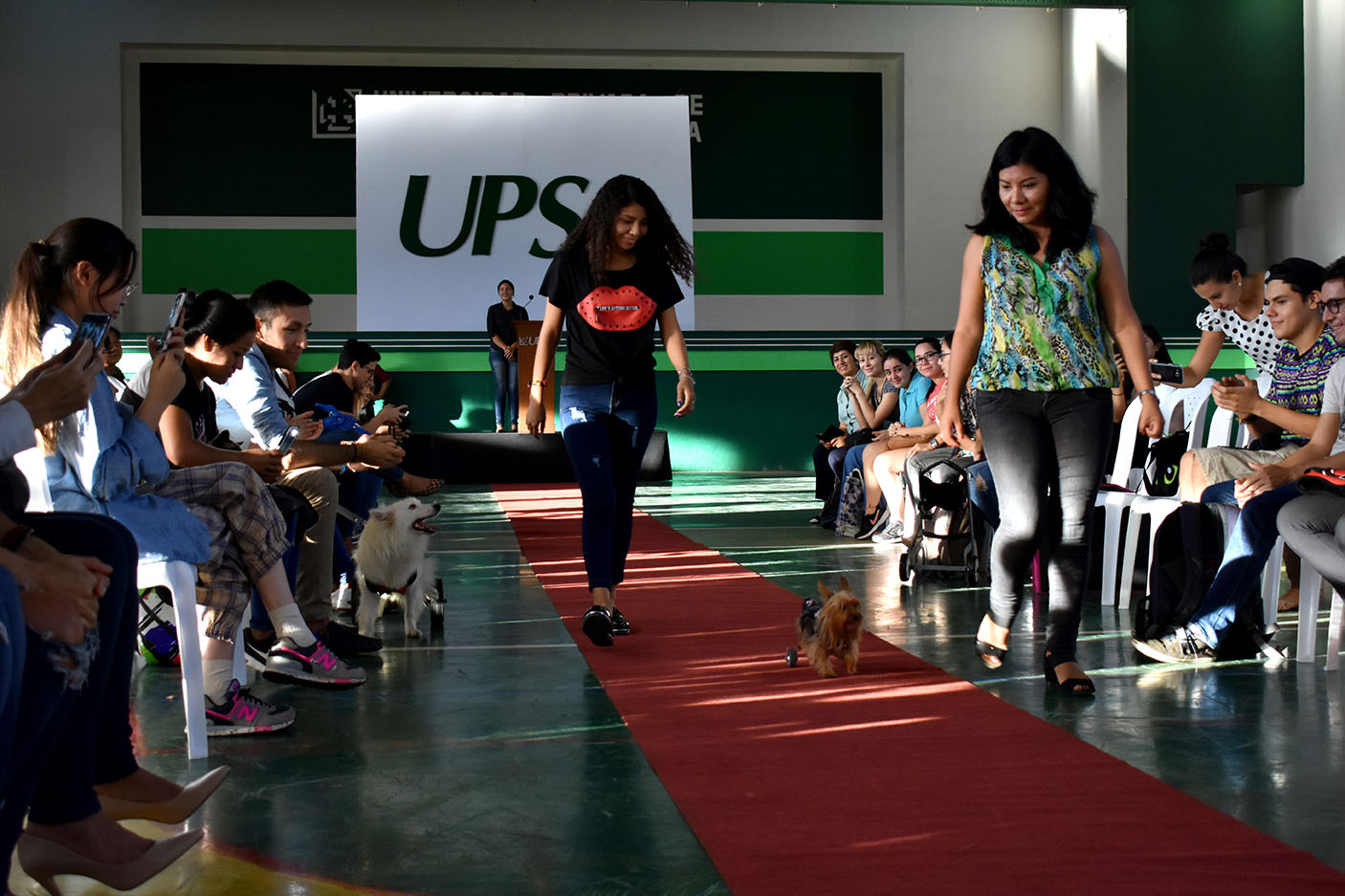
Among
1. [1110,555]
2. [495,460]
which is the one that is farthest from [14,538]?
[495,460]

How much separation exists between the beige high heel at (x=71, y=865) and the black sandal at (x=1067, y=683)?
2.10m

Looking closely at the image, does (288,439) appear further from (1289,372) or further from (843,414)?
(843,414)

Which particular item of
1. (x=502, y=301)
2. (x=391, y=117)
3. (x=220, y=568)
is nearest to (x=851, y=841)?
(x=220, y=568)

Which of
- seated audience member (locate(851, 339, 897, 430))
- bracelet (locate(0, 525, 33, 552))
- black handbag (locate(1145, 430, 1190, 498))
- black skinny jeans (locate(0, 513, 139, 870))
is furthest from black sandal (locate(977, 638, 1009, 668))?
seated audience member (locate(851, 339, 897, 430))

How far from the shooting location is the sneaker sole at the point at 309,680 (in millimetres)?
3254

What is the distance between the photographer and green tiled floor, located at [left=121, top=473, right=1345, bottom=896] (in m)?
2.08

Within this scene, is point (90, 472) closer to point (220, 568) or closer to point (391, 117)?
point (220, 568)

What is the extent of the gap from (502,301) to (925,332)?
169 inches

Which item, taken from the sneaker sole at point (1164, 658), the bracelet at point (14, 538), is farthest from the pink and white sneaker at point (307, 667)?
the sneaker sole at point (1164, 658)

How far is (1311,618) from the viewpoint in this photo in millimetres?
3627

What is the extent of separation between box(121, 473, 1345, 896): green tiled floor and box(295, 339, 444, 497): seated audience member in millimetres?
475

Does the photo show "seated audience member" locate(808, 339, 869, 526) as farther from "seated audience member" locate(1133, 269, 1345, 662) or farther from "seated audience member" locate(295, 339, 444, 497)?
"seated audience member" locate(1133, 269, 1345, 662)

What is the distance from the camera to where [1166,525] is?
4152 millimetres

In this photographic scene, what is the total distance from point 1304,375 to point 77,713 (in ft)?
11.2
